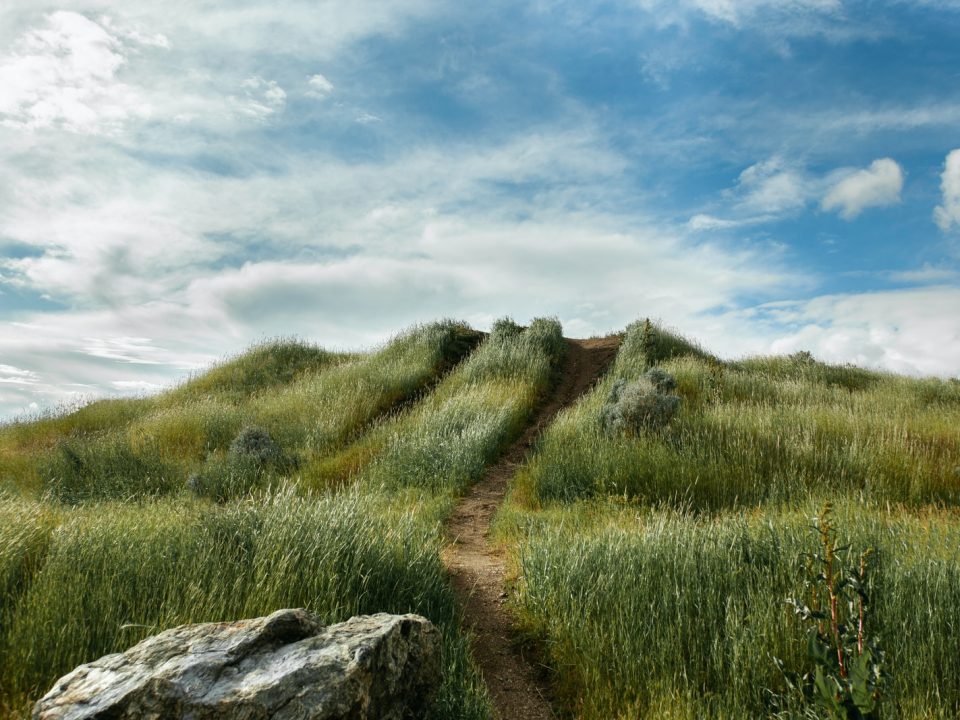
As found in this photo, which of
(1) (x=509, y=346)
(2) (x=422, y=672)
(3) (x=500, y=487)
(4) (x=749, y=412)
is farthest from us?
(1) (x=509, y=346)

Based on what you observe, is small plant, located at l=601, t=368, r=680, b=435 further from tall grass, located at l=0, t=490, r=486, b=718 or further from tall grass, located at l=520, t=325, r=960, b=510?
tall grass, located at l=0, t=490, r=486, b=718

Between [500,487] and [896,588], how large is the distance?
653 centimetres

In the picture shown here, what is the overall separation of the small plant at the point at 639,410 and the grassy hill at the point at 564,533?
4cm

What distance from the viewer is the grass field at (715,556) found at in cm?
482

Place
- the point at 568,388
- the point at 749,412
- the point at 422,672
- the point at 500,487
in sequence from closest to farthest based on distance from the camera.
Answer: the point at 422,672 < the point at 500,487 < the point at 749,412 < the point at 568,388

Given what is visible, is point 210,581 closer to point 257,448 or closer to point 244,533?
point 244,533

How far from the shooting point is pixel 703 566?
5.96 metres

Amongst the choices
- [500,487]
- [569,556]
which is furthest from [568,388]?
[569,556]

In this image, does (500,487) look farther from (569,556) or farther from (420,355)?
(420,355)

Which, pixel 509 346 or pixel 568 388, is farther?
pixel 509 346

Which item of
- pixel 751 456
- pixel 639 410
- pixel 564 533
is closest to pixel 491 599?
pixel 564 533

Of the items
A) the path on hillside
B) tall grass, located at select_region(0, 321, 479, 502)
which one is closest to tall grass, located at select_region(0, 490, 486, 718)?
the path on hillside

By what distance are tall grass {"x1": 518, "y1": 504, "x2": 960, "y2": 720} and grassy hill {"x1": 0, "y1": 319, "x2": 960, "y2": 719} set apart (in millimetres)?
24

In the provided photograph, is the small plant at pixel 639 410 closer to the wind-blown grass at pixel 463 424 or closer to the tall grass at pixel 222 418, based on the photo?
the wind-blown grass at pixel 463 424
